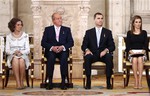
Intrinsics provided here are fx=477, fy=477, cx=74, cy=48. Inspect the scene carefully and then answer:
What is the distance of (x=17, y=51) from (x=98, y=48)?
4.56 ft

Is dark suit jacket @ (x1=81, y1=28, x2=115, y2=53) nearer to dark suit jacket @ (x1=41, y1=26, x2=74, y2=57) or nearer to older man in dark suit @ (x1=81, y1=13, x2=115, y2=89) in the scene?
older man in dark suit @ (x1=81, y1=13, x2=115, y2=89)

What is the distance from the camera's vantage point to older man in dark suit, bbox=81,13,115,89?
8000 mm

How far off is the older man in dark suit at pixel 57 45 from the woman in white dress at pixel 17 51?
349mm

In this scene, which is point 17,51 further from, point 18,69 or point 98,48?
point 98,48

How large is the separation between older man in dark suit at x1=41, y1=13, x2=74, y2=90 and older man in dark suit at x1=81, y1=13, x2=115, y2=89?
0.31 metres

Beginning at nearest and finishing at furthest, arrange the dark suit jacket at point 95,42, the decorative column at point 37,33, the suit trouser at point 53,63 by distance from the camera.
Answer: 1. the suit trouser at point 53,63
2. the dark suit jacket at point 95,42
3. the decorative column at point 37,33

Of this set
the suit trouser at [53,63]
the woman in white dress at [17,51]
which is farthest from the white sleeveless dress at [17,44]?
the suit trouser at [53,63]

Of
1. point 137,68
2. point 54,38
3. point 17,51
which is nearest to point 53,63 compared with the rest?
point 54,38

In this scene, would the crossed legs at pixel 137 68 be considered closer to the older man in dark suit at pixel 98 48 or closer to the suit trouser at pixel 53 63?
the older man in dark suit at pixel 98 48

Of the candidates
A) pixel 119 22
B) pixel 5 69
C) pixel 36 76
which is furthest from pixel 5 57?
pixel 119 22

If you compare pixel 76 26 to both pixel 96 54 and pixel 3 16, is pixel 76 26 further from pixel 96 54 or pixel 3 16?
pixel 3 16

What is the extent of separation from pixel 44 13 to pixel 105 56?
6.72 feet

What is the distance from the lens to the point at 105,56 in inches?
318

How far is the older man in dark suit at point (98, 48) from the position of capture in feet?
26.2
